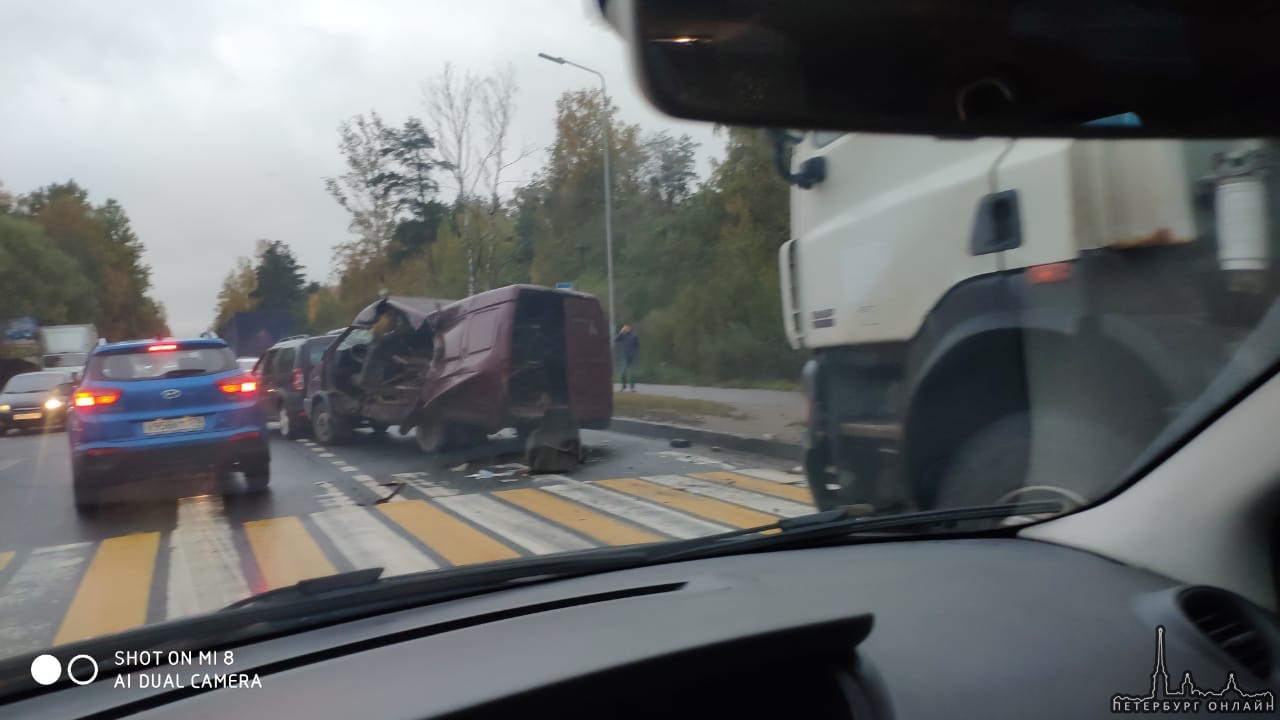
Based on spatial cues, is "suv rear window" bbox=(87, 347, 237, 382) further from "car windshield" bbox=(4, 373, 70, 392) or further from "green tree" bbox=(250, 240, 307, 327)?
"green tree" bbox=(250, 240, 307, 327)

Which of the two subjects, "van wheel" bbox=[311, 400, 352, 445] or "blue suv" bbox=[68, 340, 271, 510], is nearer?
"blue suv" bbox=[68, 340, 271, 510]

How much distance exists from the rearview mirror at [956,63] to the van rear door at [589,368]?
4.12 m

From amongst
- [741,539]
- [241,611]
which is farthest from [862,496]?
[241,611]

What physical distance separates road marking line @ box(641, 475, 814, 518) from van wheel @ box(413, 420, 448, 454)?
4.33 ft

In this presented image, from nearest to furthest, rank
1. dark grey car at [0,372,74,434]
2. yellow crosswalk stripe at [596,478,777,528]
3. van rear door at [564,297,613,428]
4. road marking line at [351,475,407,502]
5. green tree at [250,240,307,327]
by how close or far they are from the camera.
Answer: green tree at [250,240,307,327], dark grey car at [0,372,74,434], yellow crosswalk stripe at [596,478,777,528], road marking line at [351,475,407,502], van rear door at [564,297,613,428]

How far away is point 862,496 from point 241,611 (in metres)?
3.21

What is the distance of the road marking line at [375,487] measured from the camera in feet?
15.7

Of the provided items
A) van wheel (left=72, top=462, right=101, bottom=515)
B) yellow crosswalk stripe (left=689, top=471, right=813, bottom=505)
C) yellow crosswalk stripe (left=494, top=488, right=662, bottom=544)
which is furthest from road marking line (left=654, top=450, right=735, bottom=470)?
van wheel (left=72, top=462, right=101, bottom=515)

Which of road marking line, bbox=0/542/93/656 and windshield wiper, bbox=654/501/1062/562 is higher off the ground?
windshield wiper, bbox=654/501/1062/562

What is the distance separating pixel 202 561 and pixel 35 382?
5.30 feet

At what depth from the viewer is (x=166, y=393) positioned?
5008mm

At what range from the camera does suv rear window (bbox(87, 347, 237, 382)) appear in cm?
475

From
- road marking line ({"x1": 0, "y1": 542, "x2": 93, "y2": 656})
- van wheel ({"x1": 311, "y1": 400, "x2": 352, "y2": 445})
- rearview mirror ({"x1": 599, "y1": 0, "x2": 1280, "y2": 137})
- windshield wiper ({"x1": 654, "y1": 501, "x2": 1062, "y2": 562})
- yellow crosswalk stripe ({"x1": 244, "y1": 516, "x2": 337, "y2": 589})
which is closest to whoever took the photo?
rearview mirror ({"x1": 599, "y1": 0, "x2": 1280, "y2": 137})

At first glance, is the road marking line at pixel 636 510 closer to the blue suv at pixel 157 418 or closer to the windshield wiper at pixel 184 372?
the blue suv at pixel 157 418
